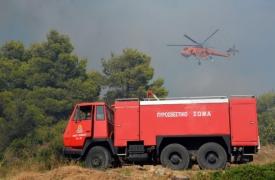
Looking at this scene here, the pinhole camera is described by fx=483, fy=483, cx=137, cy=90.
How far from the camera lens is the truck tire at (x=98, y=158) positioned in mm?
19297

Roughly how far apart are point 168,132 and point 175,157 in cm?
103

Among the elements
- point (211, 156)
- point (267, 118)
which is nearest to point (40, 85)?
point (267, 118)

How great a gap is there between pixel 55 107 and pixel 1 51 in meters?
14.3

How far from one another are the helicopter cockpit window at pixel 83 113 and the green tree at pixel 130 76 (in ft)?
106

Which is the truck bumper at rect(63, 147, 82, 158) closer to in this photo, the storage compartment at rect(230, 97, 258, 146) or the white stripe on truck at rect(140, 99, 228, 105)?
the white stripe on truck at rect(140, 99, 228, 105)

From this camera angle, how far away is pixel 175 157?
1908 cm

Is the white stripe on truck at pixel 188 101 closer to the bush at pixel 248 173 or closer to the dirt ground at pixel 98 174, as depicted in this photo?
the dirt ground at pixel 98 174

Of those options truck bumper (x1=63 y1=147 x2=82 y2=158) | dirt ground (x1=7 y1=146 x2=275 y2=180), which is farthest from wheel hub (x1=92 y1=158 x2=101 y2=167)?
dirt ground (x1=7 y1=146 x2=275 y2=180)

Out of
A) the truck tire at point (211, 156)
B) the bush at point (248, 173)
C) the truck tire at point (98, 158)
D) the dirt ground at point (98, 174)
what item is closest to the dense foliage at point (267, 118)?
the truck tire at point (211, 156)

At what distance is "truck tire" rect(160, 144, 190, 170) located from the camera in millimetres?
18891

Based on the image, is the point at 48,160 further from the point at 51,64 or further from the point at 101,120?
the point at 51,64

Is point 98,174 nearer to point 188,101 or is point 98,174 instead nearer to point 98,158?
point 98,158

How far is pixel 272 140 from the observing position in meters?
45.9

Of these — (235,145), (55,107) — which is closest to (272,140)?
(55,107)
